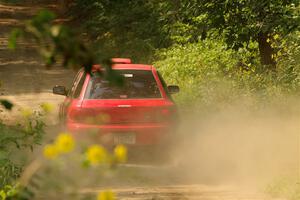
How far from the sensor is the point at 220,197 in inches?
387

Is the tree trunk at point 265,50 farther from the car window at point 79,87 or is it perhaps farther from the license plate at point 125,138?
the license plate at point 125,138

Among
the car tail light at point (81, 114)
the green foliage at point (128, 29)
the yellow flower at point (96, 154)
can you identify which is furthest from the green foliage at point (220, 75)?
the yellow flower at point (96, 154)

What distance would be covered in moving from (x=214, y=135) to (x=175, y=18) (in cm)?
1115

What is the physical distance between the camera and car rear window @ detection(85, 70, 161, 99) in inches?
490

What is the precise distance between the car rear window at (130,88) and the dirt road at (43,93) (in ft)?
3.79

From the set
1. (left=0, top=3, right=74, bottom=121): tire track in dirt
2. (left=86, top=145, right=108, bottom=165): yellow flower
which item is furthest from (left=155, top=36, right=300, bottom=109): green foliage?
(left=86, top=145, right=108, bottom=165): yellow flower

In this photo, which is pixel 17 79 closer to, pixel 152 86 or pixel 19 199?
pixel 152 86

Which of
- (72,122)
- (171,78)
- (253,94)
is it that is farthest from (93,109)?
(171,78)

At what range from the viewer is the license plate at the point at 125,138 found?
39.5 feet

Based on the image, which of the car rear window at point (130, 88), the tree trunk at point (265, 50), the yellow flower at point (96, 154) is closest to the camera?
the yellow flower at point (96, 154)

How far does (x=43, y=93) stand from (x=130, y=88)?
11.7 metres

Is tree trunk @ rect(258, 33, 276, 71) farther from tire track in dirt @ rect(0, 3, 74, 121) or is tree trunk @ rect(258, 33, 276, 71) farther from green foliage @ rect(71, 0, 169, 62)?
green foliage @ rect(71, 0, 169, 62)

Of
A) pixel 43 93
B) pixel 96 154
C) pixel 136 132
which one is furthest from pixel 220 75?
pixel 96 154

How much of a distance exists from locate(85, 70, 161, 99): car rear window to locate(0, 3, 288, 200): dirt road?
1.16m
